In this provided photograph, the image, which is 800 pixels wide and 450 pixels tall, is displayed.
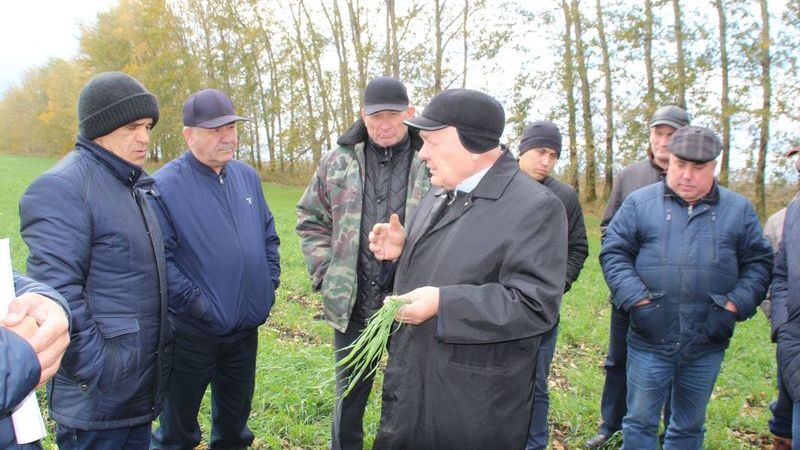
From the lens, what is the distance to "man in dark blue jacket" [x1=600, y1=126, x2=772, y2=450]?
331 cm

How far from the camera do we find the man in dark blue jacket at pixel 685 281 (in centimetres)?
331

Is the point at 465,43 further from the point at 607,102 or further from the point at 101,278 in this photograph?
the point at 101,278

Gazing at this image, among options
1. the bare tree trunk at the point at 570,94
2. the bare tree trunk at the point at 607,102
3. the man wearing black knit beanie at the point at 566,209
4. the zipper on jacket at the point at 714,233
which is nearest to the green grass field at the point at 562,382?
the man wearing black knit beanie at the point at 566,209

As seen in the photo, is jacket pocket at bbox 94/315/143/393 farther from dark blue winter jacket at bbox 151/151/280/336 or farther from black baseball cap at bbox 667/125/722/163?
black baseball cap at bbox 667/125/722/163

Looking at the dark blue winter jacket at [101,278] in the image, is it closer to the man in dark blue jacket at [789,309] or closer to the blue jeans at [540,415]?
the blue jeans at [540,415]

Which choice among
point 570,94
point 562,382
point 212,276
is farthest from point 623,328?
point 570,94

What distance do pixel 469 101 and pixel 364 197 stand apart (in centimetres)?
133

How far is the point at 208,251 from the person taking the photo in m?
3.35

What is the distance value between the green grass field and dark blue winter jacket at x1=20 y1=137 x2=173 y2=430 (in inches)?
36.4

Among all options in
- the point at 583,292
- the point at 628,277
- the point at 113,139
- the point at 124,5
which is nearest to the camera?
the point at 113,139

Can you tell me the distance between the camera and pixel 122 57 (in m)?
36.5

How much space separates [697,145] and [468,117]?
174 centimetres

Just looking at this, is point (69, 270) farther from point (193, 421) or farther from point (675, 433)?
point (675, 433)

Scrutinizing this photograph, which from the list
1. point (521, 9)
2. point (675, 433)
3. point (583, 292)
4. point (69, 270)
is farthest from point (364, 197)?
point (521, 9)
